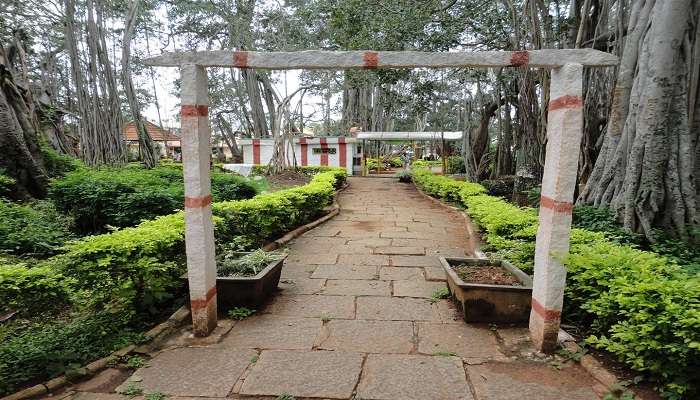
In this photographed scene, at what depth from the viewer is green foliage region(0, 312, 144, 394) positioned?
7.05 feet

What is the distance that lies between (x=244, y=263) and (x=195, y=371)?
4.00 ft

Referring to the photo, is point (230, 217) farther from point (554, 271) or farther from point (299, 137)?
point (299, 137)

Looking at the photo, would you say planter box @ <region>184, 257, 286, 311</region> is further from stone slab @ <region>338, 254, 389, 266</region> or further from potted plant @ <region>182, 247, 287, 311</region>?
stone slab @ <region>338, 254, 389, 266</region>

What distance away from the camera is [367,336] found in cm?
279

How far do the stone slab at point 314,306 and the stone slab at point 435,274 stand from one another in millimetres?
1017

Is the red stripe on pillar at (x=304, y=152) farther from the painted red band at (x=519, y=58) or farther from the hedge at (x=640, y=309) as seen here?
the painted red band at (x=519, y=58)

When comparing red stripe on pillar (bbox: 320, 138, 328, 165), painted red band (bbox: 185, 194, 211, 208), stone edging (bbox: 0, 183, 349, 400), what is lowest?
stone edging (bbox: 0, 183, 349, 400)

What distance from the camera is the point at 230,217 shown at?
168 inches

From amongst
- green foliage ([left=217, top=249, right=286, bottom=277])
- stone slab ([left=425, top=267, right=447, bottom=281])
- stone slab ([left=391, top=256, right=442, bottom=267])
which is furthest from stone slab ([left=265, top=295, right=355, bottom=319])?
stone slab ([left=391, top=256, right=442, bottom=267])

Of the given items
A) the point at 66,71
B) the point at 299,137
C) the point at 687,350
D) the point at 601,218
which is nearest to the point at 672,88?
the point at 601,218

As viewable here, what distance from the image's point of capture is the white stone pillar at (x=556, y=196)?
2.33 metres

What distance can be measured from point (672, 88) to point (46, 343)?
5.94 metres

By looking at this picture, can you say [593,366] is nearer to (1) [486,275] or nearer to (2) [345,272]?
(1) [486,275]

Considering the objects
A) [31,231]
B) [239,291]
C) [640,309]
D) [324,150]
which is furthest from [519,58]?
[324,150]
